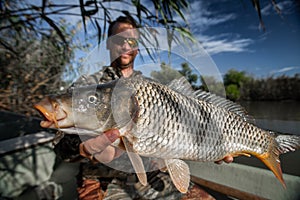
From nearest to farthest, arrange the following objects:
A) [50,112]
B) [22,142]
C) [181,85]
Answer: [50,112] < [181,85] < [22,142]

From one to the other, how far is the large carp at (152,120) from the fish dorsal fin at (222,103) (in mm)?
40

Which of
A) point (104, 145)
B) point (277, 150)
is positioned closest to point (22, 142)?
point (104, 145)

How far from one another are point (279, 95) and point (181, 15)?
9.52 feet

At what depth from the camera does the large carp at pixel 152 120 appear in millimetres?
740

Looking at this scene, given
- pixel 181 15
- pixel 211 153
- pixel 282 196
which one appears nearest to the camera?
pixel 211 153

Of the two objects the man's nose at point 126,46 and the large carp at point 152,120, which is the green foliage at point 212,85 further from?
the man's nose at point 126,46

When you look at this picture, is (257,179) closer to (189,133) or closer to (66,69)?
(189,133)

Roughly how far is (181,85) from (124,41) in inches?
25.5

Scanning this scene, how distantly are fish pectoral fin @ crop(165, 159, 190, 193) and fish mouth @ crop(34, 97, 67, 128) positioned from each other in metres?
0.47

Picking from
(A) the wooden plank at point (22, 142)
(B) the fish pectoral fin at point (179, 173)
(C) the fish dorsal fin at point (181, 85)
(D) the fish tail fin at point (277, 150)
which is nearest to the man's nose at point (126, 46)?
(C) the fish dorsal fin at point (181, 85)

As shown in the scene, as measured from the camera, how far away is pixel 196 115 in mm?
872

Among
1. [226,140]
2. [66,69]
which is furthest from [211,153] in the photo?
[66,69]

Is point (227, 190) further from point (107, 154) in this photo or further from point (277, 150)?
point (107, 154)

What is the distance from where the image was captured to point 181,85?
0.93 metres
